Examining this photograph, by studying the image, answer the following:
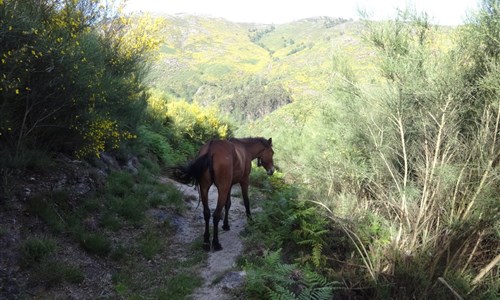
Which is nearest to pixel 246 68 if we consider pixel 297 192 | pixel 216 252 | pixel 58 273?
pixel 297 192

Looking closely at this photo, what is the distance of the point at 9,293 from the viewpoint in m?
4.05

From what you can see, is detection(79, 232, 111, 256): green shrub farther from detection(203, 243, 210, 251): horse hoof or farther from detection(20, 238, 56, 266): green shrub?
detection(203, 243, 210, 251): horse hoof

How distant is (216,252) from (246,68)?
130418 mm

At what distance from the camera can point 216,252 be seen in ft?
20.9

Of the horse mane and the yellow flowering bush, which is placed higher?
the horse mane

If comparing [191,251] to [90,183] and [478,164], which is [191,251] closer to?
[90,183]

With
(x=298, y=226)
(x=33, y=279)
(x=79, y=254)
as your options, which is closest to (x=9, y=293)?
(x=33, y=279)

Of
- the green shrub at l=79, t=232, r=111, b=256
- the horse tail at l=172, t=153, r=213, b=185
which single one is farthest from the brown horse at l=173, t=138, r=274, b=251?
the green shrub at l=79, t=232, r=111, b=256

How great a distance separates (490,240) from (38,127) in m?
8.22

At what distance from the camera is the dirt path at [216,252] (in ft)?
16.3

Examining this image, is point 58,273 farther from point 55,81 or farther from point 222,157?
point 222,157

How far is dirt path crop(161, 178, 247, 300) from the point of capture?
495 centimetres

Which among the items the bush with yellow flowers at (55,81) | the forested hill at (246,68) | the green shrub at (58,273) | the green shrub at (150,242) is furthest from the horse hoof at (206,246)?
the forested hill at (246,68)

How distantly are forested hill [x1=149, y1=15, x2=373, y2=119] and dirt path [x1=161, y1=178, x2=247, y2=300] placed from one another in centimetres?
443
